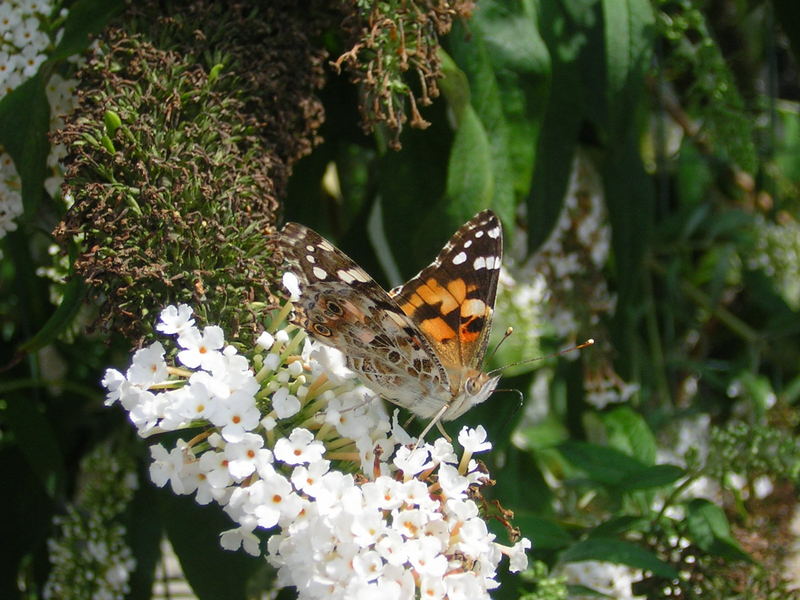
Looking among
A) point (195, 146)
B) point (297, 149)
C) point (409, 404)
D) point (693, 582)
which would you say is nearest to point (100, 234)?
point (195, 146)

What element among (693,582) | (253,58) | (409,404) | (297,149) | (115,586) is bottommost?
(115,586)

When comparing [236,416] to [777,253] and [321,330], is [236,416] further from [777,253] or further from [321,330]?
[777,253]

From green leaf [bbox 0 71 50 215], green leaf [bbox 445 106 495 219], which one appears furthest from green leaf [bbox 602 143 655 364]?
green leaf [bbox 0 71 50 215]

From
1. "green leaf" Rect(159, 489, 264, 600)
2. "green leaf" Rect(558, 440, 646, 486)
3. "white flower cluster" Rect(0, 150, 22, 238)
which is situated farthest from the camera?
"green leaf" Rect(558, 440, 646, 486)

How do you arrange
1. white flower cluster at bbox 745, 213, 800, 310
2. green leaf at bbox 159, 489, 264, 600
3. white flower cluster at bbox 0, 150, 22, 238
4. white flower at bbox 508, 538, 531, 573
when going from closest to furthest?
1. white flower at bbox 508, 538, 531, 573
2. white flower cluster at bbox 0, 150, 22, 238
3. green leaf at bbox 159, 489, 264, 600
4. white flower cluster at bbox 745, 213, 800, 310

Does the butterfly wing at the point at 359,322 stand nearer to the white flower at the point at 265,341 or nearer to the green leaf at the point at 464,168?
the white flower at the point at 265,341

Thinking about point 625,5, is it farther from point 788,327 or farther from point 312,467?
point 788,327

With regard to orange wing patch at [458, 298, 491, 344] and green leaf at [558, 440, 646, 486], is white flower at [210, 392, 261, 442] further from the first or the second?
green leaf at [558, 440, 646, 486]
